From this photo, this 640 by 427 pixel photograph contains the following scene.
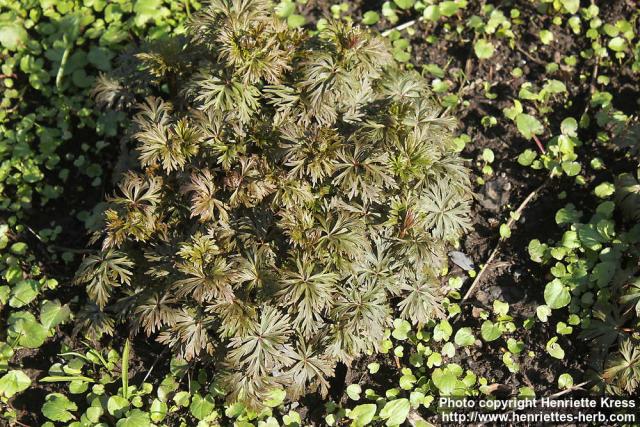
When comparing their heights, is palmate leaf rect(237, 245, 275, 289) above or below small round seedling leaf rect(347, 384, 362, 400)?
above

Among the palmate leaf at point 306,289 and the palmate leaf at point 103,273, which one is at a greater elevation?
the palmate leaf at point 306,289

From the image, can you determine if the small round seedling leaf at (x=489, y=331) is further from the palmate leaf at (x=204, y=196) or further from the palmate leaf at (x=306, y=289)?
the palmate leaf at (x=204, y=196)

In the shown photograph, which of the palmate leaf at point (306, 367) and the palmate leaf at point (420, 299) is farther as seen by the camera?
the palmate leaf at point (420, 299)

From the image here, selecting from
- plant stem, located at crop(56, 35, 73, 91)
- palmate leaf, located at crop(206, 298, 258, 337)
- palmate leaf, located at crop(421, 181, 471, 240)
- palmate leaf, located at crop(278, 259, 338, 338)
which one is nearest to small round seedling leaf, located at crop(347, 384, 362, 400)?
palmate leaf, located at crop(278, 259, 338, 338)

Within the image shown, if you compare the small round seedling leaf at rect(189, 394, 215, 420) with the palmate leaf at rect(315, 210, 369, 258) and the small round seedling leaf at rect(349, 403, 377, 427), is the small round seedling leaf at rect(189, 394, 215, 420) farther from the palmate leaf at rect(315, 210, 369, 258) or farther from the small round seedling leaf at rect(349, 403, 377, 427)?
the palmate leaf at rect(315, 210, 369, 258)

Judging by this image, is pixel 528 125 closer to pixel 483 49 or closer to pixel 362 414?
pixel 483 49

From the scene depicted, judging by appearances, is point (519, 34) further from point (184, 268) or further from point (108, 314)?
point (108, 314)

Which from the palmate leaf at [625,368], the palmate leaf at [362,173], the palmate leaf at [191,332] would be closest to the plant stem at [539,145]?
the palmate leaf at [625,368]
